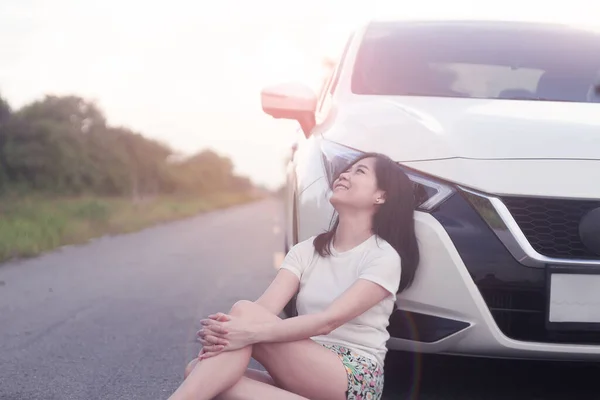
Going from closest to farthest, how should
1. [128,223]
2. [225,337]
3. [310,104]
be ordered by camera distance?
[225,337]
[310,104]
[128,223]

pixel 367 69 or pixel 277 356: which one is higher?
pixel 367 69

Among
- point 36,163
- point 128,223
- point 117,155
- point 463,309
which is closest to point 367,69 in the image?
point 463,309

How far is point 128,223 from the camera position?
14.9 meters

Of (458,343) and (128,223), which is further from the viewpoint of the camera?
(128,223)

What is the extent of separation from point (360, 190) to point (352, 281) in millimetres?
299

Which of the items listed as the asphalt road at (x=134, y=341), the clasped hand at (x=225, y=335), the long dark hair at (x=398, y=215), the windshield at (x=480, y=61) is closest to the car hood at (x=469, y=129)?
the long dark hair at (x=398, y=215)

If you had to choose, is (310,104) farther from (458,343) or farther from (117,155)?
(117,155)

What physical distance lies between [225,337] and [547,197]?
109 centimetres

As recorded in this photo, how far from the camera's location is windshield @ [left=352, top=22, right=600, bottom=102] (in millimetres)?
3428

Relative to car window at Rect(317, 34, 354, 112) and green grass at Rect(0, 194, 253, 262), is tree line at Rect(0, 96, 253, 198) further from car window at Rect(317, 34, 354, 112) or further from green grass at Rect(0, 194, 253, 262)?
car window at Rect(317, 34, 354, 112)

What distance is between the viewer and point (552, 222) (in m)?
2.39

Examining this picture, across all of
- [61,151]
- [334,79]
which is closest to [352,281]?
[334,79]

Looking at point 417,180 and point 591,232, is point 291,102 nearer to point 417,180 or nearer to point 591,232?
point 417,180


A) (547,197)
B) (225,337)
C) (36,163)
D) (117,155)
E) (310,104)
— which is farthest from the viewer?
(117,155)
